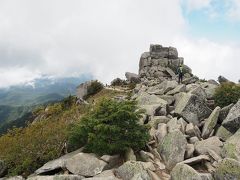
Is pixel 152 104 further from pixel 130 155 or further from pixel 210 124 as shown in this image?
pixel 130 155

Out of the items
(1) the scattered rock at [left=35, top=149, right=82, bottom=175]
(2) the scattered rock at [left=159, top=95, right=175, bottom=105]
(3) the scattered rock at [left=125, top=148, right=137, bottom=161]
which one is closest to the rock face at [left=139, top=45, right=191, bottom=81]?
(2) the scattered rock at [left=159, top=95, right=175, bottom=105]

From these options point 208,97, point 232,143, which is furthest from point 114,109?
point 208,97

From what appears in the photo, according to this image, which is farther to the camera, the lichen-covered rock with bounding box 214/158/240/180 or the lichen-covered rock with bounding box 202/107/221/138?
the lichen-covered rock with bounding box 202/107/221/138

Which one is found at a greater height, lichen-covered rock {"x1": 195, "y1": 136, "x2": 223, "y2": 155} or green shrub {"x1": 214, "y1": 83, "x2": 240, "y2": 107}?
green shrub {"x1": 214, "y1": 83, "x2": 240, "y2": 107}

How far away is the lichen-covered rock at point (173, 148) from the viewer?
22.3 meters

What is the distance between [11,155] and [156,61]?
54347 mm

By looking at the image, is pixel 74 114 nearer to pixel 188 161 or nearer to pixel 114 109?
pixel 114 109

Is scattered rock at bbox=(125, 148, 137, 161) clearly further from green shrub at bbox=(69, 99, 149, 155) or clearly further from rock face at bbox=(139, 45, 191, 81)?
rock face at bbox=(139, 45, 191, 81)

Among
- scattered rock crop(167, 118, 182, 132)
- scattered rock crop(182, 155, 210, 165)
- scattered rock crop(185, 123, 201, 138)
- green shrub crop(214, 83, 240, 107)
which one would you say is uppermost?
green shrub crop(214, 83, 240, 107)

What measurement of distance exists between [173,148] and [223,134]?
5.14m

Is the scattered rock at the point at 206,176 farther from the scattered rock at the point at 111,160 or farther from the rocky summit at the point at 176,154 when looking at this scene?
the scattered rock at the point at 111,160

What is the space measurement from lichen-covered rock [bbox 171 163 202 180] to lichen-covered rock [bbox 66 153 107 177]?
4.25 m

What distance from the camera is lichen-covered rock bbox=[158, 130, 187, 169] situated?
73.1 ft

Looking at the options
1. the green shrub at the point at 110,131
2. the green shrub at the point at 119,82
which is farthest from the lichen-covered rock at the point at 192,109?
the green shrub at the point at 119,82
